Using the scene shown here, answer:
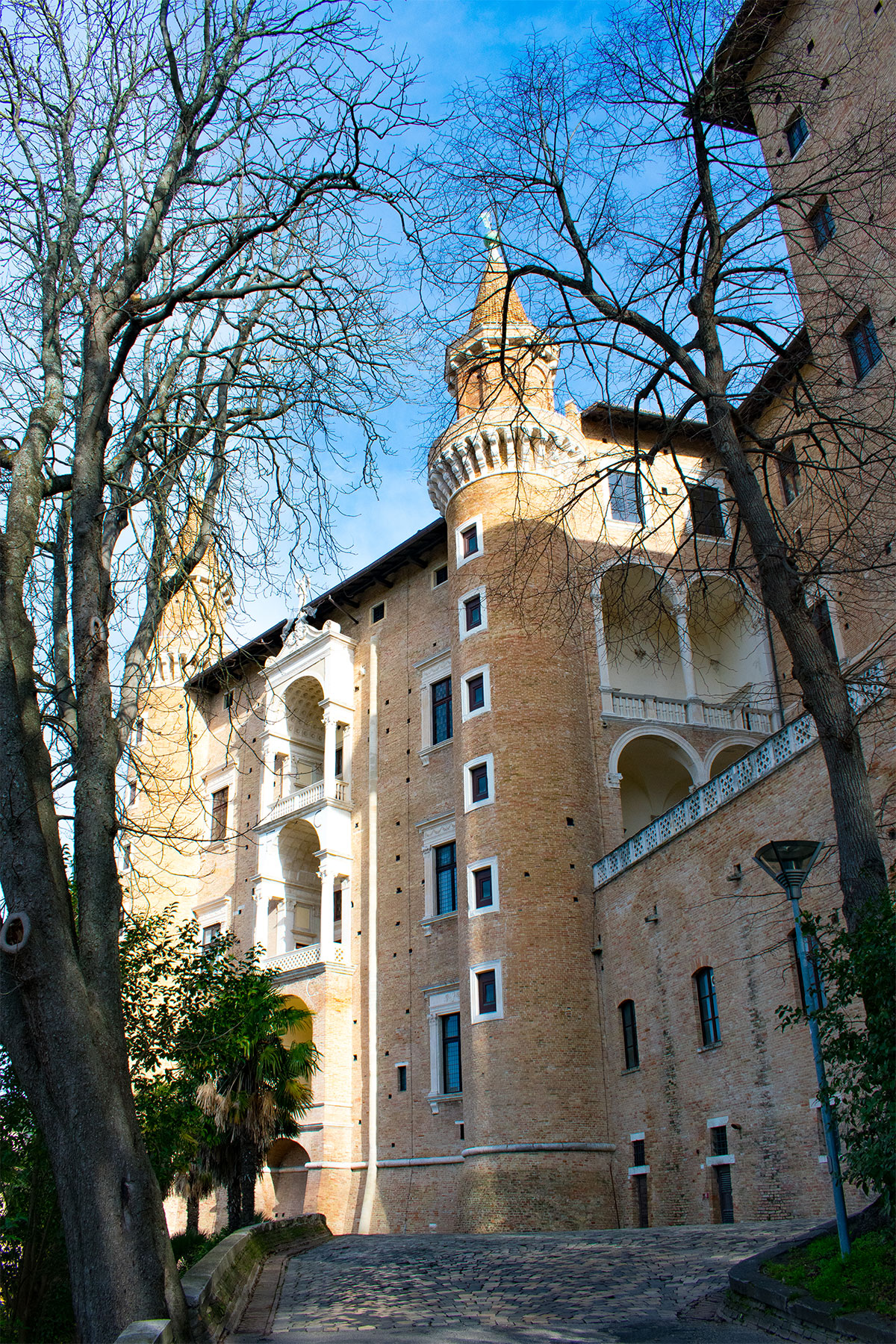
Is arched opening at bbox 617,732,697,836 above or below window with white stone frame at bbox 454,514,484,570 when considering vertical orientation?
below

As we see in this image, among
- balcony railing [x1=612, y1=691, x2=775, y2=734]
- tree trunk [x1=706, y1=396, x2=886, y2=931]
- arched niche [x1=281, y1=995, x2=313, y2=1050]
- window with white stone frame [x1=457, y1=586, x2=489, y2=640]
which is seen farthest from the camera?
arched niche [x1=281, y1=995, x2=313, y2=1050]

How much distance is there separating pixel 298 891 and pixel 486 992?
10998 mm

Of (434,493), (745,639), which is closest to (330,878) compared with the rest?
(434,493)

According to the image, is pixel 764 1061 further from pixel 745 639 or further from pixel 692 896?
pixel 745 639

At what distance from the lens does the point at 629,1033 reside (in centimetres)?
2119

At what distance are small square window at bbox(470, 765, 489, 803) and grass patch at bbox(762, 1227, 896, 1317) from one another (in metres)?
15.8

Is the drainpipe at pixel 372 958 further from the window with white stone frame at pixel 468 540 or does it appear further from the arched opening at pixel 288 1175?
the window with white stone frame at pixel 468 540

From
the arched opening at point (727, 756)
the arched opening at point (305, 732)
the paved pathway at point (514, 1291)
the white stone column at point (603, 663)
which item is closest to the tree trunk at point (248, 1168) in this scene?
the paved pathway at point (514, 1291)

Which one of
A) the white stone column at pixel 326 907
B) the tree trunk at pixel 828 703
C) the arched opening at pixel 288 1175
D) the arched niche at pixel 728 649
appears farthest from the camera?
the white stone column at pixel 326 907

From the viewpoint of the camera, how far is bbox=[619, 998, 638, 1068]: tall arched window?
20.9 meters

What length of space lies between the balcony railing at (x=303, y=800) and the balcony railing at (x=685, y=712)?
8636 mm

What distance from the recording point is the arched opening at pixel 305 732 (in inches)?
1297

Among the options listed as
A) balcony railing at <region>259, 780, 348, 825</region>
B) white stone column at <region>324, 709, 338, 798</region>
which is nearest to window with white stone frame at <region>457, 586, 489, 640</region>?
white stone column at <region>324, 709, 338, 798</region>

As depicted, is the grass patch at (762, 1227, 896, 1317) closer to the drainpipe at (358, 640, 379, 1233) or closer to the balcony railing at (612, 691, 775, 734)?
the balcony railing at (612, 691, 775, 734)
